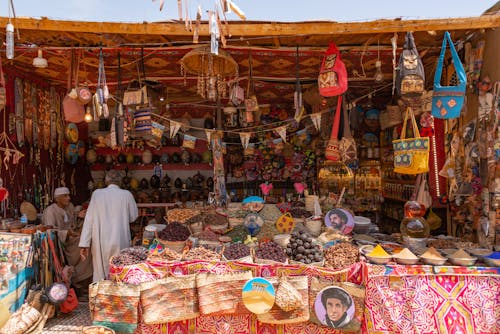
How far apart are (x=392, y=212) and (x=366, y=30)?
15.0 feet

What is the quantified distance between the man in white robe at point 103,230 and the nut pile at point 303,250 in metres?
2.19

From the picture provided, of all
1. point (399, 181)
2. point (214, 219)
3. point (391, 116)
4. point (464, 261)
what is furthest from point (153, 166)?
point (464, 261)

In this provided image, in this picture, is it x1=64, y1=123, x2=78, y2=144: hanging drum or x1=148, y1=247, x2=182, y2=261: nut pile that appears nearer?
x1=148, y1=247, x2=182, y2=261: nut pile

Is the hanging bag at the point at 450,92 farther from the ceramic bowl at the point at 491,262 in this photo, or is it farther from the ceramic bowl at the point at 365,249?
the ceramic bowl at the point at 365,249

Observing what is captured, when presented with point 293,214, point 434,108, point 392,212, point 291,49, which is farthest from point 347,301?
point 392,212

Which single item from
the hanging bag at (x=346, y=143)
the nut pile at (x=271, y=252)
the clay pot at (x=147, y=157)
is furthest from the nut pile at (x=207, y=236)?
the clay pot at (x=147, y=157)

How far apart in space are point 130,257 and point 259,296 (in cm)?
131

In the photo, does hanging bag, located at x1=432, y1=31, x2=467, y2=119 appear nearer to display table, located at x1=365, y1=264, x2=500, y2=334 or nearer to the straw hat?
display table, located at x1=365, y1=264, x2=500, y2=334

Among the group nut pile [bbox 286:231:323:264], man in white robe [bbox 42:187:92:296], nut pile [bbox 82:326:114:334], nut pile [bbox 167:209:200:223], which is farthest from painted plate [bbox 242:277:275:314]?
man in white robe [bbox 42:187:92:296]

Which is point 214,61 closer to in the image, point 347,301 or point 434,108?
point 434,108

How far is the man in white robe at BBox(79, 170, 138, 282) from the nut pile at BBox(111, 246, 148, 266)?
88 cm

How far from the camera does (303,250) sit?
335 cm

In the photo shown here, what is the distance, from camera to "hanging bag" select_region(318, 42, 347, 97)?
154 inches

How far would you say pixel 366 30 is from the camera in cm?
384
